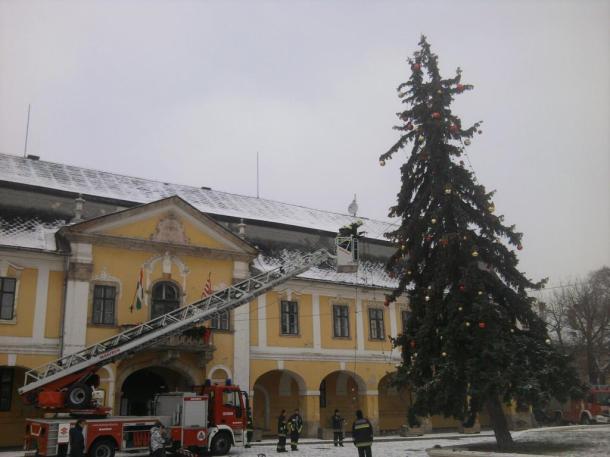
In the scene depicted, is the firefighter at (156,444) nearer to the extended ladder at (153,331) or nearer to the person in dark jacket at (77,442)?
the person in dark jacket at (77,442)

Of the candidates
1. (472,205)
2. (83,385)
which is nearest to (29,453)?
(83,385)

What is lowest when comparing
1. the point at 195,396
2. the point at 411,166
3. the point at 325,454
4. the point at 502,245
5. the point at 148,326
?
the point at 325,454

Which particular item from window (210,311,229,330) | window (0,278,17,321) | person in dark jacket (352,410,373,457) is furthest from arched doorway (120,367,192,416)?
person in dark jacket (352,410,373,457)

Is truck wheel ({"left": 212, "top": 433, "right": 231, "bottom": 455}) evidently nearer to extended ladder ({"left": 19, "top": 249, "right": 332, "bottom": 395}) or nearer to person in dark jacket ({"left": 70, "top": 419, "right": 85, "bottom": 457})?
extended ladder ({"left": 19, "top": 249, "right": 332, "bottom": 395})

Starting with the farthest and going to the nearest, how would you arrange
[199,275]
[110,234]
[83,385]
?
[199,275] < [110,234] < [83,385]

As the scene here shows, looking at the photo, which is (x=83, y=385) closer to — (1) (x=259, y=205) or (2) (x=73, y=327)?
(2) (x=73, y=327)

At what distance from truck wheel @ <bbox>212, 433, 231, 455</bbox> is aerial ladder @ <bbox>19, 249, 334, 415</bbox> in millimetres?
3787

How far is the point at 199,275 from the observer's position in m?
27.3

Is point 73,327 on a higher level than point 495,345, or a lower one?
higher

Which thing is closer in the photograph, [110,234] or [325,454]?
[325,454]

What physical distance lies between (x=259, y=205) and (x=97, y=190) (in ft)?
32.6

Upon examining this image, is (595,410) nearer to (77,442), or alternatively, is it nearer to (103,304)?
(103,304)

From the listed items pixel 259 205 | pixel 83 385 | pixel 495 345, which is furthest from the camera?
pixel 259 205

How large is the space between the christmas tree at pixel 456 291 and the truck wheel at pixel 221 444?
6.29 meters
